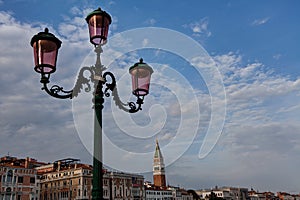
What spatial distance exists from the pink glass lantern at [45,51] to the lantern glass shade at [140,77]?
141 centimetres

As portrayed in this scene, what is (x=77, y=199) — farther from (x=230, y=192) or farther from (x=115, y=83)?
(x=230, y=192)

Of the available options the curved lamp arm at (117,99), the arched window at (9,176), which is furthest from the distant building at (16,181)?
the curved lamp arm at (117,99)

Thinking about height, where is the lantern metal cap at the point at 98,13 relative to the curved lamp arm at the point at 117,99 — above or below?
above

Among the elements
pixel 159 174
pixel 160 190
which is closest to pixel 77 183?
pixel 160 190

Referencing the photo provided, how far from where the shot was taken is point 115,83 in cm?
549

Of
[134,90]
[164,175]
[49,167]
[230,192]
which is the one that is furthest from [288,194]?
[134,90]

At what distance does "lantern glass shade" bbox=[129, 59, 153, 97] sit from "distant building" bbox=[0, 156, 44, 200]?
3427cm

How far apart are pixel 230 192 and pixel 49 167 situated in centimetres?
5767

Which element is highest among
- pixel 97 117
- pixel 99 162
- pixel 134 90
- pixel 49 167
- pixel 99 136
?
pixel 49 167

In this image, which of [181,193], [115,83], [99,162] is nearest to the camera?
[99,162]

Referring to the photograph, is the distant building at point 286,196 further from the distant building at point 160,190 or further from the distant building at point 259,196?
the distant building at point 160,190

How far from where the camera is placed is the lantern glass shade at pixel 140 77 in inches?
222

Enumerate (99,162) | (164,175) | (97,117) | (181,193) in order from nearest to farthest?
1. (99,162)
2. (97,117)
3. (181,193)
4. (164,175)

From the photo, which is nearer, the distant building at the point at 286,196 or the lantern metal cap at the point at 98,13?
the lantern metal cap at the point at 98,13
